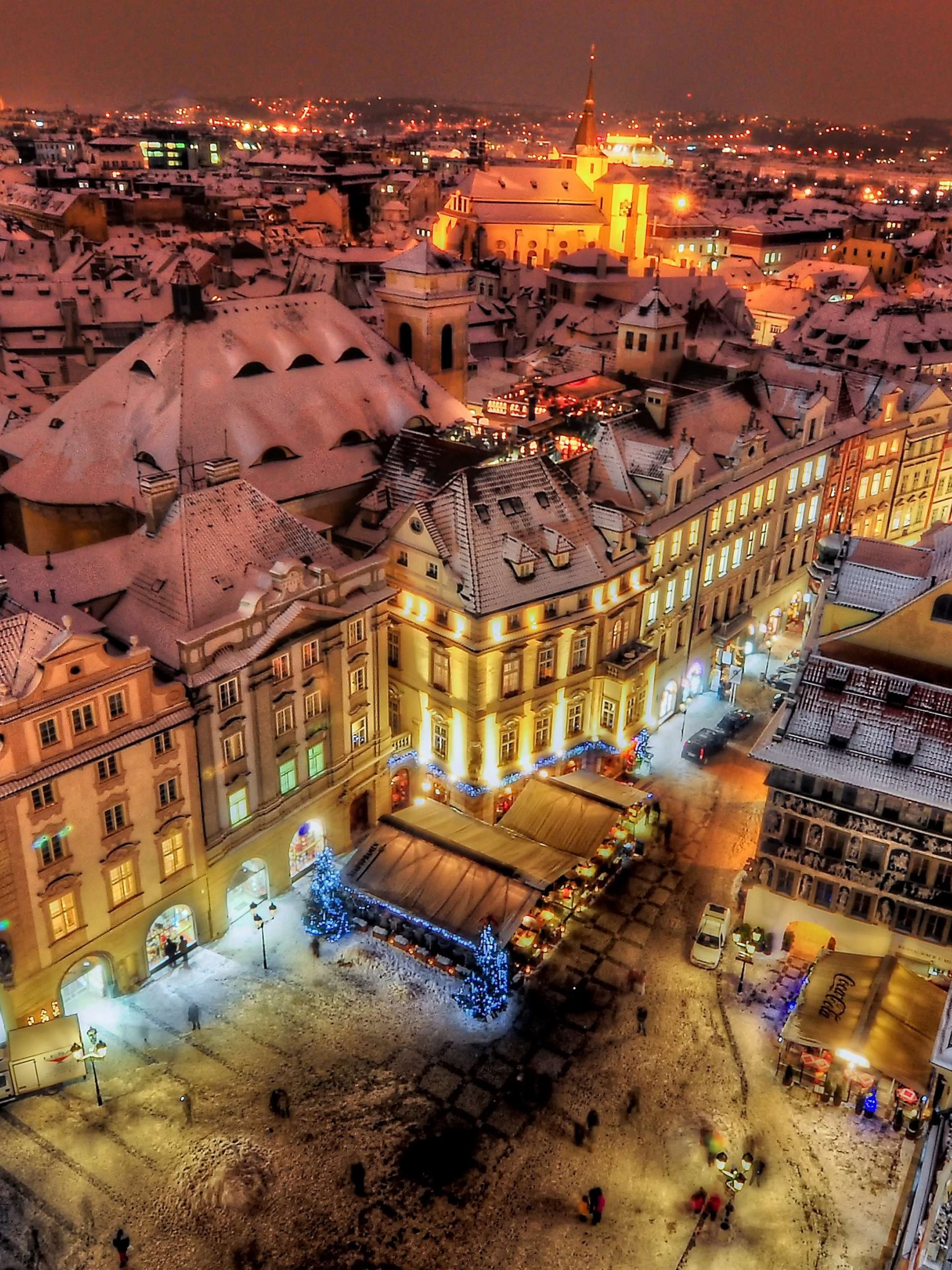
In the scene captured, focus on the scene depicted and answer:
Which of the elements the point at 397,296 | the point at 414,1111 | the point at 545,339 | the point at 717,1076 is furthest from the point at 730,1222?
the point at 545,339

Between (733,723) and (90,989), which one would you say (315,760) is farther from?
(733,723)

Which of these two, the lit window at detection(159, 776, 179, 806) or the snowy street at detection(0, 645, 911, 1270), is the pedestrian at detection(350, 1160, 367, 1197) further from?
the lit window at detection(159, 776, 179, 806)

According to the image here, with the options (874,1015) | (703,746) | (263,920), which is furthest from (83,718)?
(703,746)

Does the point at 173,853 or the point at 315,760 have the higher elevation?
the point at 315,760

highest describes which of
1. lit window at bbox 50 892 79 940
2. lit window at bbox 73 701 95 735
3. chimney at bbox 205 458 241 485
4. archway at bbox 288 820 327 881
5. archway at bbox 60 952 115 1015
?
chimney at bbox 205 458 241 485

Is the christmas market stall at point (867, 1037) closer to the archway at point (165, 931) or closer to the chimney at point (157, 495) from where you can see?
the archway at point (165, 931)

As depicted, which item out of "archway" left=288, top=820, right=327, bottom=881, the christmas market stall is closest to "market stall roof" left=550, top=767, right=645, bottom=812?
"archway" left=288, top=820, right=327, bottom=881

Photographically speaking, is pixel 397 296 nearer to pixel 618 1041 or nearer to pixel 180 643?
pixel 180 643
